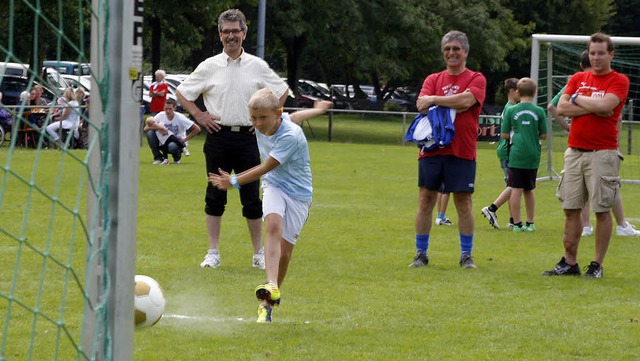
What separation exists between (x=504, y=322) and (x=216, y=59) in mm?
3381

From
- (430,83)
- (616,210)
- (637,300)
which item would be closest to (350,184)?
(616,210)

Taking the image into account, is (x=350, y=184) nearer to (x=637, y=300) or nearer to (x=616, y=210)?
(x=616, y=210)

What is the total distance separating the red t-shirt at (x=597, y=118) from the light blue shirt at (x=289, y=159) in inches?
103

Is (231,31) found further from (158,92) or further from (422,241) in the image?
(158,92)

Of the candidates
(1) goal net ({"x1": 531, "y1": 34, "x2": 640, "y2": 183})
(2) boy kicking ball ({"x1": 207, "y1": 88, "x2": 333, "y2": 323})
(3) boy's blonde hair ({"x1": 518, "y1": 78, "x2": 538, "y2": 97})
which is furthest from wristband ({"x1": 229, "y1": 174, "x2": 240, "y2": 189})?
(1) goal net ({"x1": 531, "y1": 34, "x2": 640, "y2": 183})

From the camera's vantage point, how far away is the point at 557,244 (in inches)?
437

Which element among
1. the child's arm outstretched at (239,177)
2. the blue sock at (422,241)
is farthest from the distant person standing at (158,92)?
the child's arm outstretched at (239,177)

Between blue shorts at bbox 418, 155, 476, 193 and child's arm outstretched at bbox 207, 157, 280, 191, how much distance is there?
2.41 metres

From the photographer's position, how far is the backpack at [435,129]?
8875 mm

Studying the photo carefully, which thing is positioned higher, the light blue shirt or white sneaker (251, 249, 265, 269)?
the light blue shirt

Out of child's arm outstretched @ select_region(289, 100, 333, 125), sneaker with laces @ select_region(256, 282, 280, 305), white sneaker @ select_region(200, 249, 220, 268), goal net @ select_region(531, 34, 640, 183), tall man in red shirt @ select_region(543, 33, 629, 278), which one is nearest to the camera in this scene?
sneaker with laces @ select_region(256, 282, 280, 305)

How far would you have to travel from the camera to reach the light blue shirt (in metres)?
6.94

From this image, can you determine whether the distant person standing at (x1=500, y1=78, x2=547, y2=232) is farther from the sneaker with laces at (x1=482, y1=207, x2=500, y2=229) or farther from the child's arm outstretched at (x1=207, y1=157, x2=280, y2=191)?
the child's arm outstretched at (x1=207, y1=157, x2=280, y2=191)

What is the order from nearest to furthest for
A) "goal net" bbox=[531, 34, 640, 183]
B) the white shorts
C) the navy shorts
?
the white shorts
the navy shorts
"goal net" bbox=[531, 34, 640, 183]
